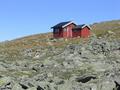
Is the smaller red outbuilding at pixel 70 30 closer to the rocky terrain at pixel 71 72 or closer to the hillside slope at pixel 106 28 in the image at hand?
the hillside slope at pixel 106 28

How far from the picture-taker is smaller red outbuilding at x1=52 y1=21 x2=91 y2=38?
10225 centimetres

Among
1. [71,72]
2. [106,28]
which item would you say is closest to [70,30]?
[106,28]

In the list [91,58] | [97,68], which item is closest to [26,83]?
[97,68]

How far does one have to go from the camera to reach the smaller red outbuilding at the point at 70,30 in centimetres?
10225

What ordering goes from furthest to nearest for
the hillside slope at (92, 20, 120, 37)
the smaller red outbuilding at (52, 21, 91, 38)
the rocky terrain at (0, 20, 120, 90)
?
1. the hillside slope at (92, 20, 120, 37)
2. the smaller red outbuilding at (52, 21, 91, 38)
3. the rocky terrain at (0, 20, 120, 90)

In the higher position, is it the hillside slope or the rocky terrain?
the hillside slope

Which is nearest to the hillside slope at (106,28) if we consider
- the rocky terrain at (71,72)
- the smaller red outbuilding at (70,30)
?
the smaller red outbuilding at (70,30)

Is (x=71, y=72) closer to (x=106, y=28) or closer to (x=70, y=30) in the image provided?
(x=70, y=30)

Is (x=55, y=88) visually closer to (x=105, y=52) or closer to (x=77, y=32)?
(x=105, y=52)

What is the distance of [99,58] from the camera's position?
149 ft

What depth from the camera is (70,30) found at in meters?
103

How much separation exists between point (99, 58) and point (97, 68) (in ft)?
22.8

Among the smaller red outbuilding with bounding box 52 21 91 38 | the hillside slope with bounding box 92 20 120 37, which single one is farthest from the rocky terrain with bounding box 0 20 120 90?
the hillside slope with bounding box 92 20 120 37

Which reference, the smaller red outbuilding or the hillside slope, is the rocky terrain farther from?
the hillside slope
